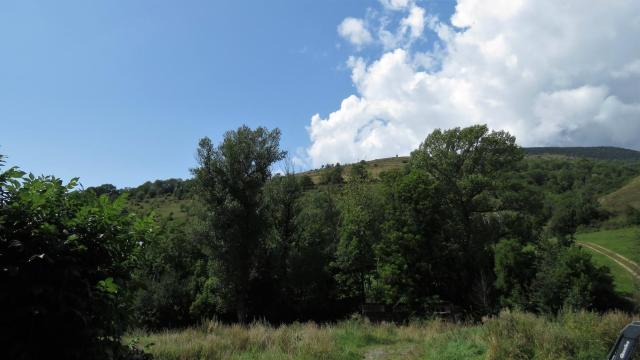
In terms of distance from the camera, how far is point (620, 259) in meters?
43.5

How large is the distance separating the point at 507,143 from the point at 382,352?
88.0 feet

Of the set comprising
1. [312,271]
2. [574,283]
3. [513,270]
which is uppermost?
[312,271]

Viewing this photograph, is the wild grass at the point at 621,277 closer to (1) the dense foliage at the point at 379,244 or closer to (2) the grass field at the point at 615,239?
(2) the grass field at the point at 615,239

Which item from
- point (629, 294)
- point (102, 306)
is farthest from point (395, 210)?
point (102, 306)

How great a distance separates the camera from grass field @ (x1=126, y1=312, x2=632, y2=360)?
27.2 ft

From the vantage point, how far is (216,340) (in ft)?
34.1

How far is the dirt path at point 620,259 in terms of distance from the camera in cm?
3812

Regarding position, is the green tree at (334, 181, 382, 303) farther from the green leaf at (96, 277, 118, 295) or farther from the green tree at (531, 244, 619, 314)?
the green leaf at (96, 277, 118, 295)

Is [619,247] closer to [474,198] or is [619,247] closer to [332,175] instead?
[474,198]

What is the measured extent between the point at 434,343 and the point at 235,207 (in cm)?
1723

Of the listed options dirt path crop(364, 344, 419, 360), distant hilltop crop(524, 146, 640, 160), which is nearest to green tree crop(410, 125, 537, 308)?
dirt path crop(364, 344, 419, 360)

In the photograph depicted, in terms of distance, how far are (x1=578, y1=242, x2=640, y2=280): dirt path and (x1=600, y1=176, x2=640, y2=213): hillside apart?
65.6 ft

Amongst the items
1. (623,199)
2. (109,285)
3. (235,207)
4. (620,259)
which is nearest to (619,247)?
(620,259)

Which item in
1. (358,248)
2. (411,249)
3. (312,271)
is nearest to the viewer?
(411,249)
